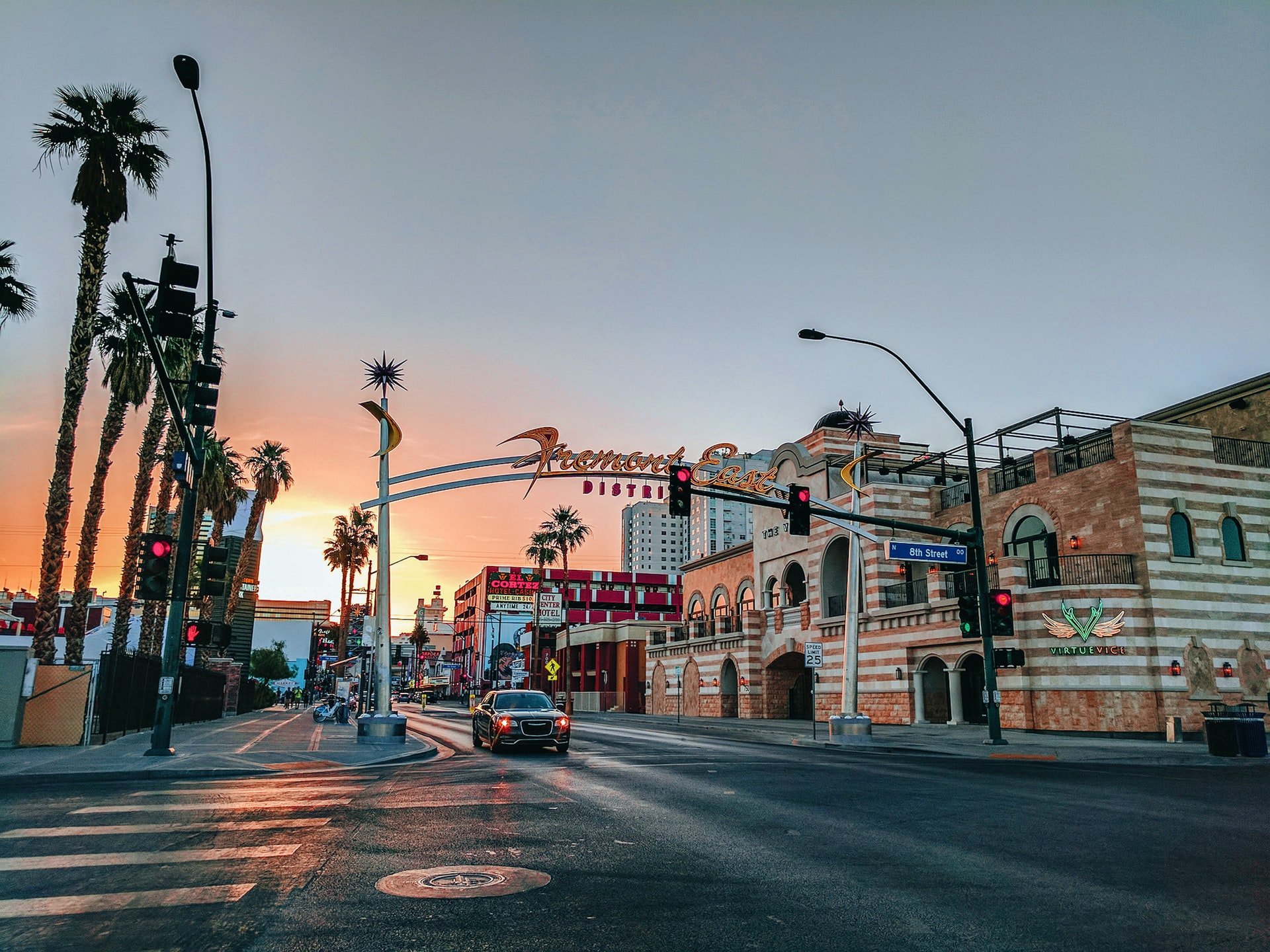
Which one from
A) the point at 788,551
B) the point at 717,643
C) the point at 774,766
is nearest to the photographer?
the point at 774,766

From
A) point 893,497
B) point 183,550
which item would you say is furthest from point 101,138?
point 893,497

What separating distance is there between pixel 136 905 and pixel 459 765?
482 inches

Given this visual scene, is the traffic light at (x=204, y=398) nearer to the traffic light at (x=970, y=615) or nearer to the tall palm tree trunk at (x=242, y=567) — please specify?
the traffic light at (x=970, y=615)

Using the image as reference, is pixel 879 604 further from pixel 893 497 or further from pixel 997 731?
pixel 997 731

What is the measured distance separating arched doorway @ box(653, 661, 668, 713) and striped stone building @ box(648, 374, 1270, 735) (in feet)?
62.5

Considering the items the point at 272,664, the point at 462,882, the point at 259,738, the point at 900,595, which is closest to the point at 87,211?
the point at 259,738

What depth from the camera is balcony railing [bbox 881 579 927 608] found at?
3906 cm

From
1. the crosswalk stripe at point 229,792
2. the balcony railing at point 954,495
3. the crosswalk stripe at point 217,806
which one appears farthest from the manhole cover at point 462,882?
the balcony railing at point 954,495

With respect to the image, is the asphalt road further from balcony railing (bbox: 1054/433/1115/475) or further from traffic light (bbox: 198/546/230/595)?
balcony railing (bbox: 1054/433/1115/475)

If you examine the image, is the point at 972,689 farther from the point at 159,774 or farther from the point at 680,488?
the point at 159,774

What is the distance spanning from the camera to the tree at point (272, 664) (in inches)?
5241

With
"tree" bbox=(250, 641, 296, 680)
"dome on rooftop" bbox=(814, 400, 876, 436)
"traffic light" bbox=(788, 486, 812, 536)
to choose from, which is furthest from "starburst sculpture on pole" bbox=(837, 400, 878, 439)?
"tree" bbox=(250, 641, 296, 680)

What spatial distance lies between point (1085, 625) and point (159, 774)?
2620 centimetres

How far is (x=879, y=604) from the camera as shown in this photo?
39094 mm
